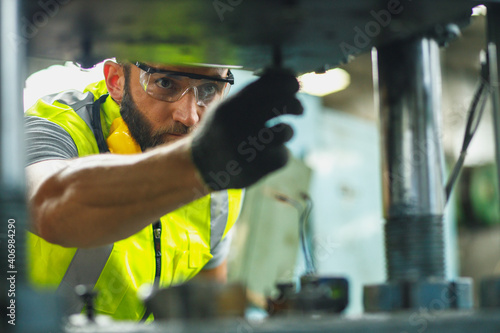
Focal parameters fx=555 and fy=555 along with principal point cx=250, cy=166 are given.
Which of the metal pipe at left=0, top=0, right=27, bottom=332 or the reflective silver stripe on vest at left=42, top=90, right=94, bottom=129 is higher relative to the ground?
the reflective silver stripe on vest at left=42, top=90, right=94, bottom=129

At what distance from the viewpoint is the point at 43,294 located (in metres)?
0.39

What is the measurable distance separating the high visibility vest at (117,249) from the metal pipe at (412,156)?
87cm

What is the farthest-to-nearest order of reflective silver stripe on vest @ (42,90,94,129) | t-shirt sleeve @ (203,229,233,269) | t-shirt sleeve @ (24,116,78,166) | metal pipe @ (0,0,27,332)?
t-shirt sleeve @ (203,229,233,269)
reflective silver stripe on vest @ (42,90,94,129)
t-shirt sleeve @ (24,116,78,166)
metal pipe @ (0,0,27,332)

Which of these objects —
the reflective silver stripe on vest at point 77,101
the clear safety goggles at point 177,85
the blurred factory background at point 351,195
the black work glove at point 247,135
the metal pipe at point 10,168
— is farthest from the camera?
the blurred factory background at point 351,195

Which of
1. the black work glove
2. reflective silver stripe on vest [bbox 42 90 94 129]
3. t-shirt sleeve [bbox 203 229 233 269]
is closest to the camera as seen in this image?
the black work glove

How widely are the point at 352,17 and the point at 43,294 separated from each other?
47cm

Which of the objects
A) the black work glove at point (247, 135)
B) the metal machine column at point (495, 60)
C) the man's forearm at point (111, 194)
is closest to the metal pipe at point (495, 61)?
the metal machine column at point (495, 60)

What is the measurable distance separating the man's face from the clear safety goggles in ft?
0.07

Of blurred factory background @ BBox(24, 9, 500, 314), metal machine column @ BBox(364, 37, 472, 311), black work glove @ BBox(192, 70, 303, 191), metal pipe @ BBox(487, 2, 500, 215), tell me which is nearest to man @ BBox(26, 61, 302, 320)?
black work glove @ BBox(192, 70, 303, 191)

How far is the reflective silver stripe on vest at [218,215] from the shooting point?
1.72 metres

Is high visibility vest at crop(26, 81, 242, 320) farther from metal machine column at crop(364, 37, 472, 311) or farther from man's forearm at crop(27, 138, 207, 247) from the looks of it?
metal machine column at crop(364, 37, 472, 311)

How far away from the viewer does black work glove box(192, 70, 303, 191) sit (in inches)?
23.9

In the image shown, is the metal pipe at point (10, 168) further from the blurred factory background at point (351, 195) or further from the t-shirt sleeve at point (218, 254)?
the blurred factory background at point (351, 195)

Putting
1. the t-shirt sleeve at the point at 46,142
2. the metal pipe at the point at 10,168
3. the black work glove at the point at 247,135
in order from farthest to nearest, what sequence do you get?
the t-shirt sleeve at the point at 46,142
the black work glove at the point at 247,135
the metal pipe at the point at 10,168
